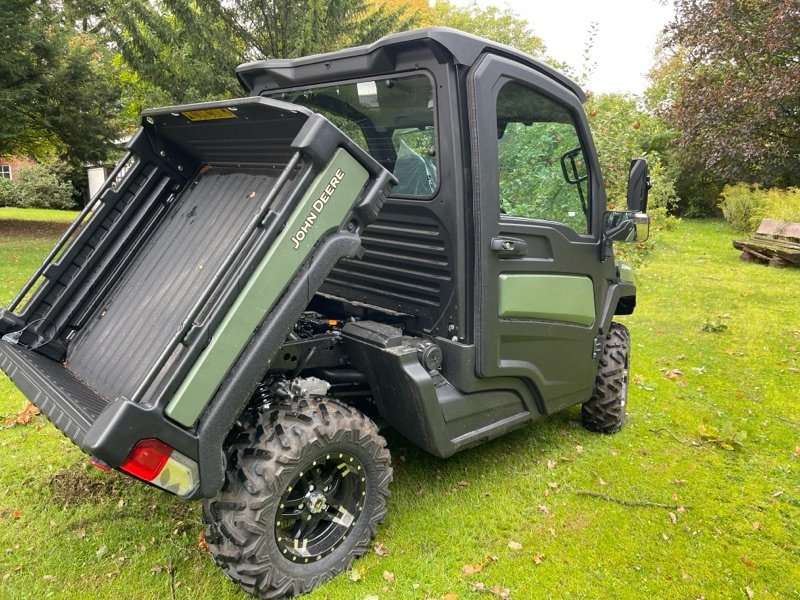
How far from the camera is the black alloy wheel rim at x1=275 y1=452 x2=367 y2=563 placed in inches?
101

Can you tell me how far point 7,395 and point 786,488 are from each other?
5.52 m

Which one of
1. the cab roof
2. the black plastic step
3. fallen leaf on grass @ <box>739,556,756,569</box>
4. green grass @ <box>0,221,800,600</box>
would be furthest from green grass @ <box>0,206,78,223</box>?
fallen leaf on grass @ <box>739,556,756,569</box>

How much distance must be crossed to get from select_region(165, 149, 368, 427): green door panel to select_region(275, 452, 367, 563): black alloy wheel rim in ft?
2.06

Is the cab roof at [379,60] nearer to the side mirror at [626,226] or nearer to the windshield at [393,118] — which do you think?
the windshield at [393,118]

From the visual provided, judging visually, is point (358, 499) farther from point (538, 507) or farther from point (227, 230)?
point (227, 230)

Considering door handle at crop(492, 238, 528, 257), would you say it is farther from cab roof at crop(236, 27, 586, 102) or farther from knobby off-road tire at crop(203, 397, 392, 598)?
knobby off-road tire at crop(203, 397, 392, 598)

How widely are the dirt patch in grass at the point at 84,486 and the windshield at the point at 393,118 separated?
7.36 ft

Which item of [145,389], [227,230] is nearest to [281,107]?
[227,230]

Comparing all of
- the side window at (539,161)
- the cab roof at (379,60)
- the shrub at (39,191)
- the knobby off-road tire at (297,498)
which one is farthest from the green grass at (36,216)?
the knobby off-road tire at (297,498)

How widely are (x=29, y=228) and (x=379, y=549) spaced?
55.1ft

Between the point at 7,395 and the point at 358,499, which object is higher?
the point at 358,499

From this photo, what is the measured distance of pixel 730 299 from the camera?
9.08m

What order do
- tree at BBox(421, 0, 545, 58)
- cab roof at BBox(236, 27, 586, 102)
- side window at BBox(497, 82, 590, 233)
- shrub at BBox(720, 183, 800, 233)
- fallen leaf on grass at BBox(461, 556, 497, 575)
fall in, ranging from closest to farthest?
cab roof at BBox(236, 27, 586, 102) → fallen leaf on grass at BBox(461, 556, 497, 575) → side window at BBox(497, 82, 590, 233) → shrub at BBox(720, 183, 800, 233) → tree at BBox(421, 0, 545, 58)

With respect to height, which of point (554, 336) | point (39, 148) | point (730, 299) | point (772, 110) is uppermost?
point (772, 110)
